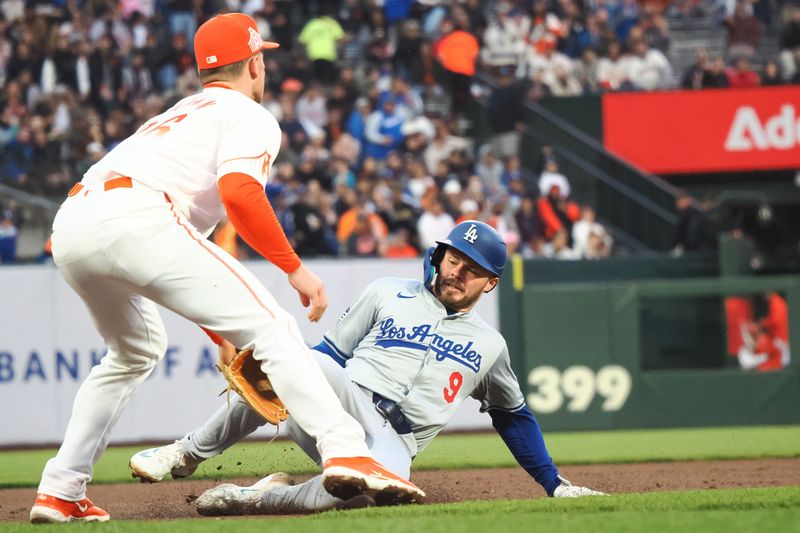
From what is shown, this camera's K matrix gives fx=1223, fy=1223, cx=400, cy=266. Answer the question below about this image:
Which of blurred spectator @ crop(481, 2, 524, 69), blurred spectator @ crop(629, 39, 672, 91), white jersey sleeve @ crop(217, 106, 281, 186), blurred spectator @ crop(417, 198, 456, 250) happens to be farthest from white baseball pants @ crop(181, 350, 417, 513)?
blurred spectator @ crop(629, 39, 672, 91)

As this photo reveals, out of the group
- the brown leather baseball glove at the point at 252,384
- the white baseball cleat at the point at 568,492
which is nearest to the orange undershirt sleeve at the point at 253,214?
the brown leather baseball glove at the point at 252,384

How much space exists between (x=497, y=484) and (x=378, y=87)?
9.78 metres

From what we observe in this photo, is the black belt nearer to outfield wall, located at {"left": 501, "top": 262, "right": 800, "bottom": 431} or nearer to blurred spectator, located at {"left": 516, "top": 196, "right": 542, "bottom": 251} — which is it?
outfield wall, located at {"left": 501, "top": 262, "right": 800, "bottom": 431}

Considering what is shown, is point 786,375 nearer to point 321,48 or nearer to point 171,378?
point 171,378

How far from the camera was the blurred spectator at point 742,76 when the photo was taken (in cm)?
1673

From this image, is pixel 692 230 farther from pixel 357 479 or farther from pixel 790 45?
pixel 357 479

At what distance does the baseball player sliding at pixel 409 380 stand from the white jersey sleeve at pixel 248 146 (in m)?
1.16

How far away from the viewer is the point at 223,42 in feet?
15.9

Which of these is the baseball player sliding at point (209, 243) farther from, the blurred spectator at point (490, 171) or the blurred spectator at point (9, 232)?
the blurred spectator at point (490, 171)

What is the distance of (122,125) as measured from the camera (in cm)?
1477

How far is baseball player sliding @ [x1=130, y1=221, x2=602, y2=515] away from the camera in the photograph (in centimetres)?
545

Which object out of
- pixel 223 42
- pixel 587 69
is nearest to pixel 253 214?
pixel 223 42

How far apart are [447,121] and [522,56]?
2.03 metres

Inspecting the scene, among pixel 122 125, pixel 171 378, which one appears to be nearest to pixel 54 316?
pixel 171 378
